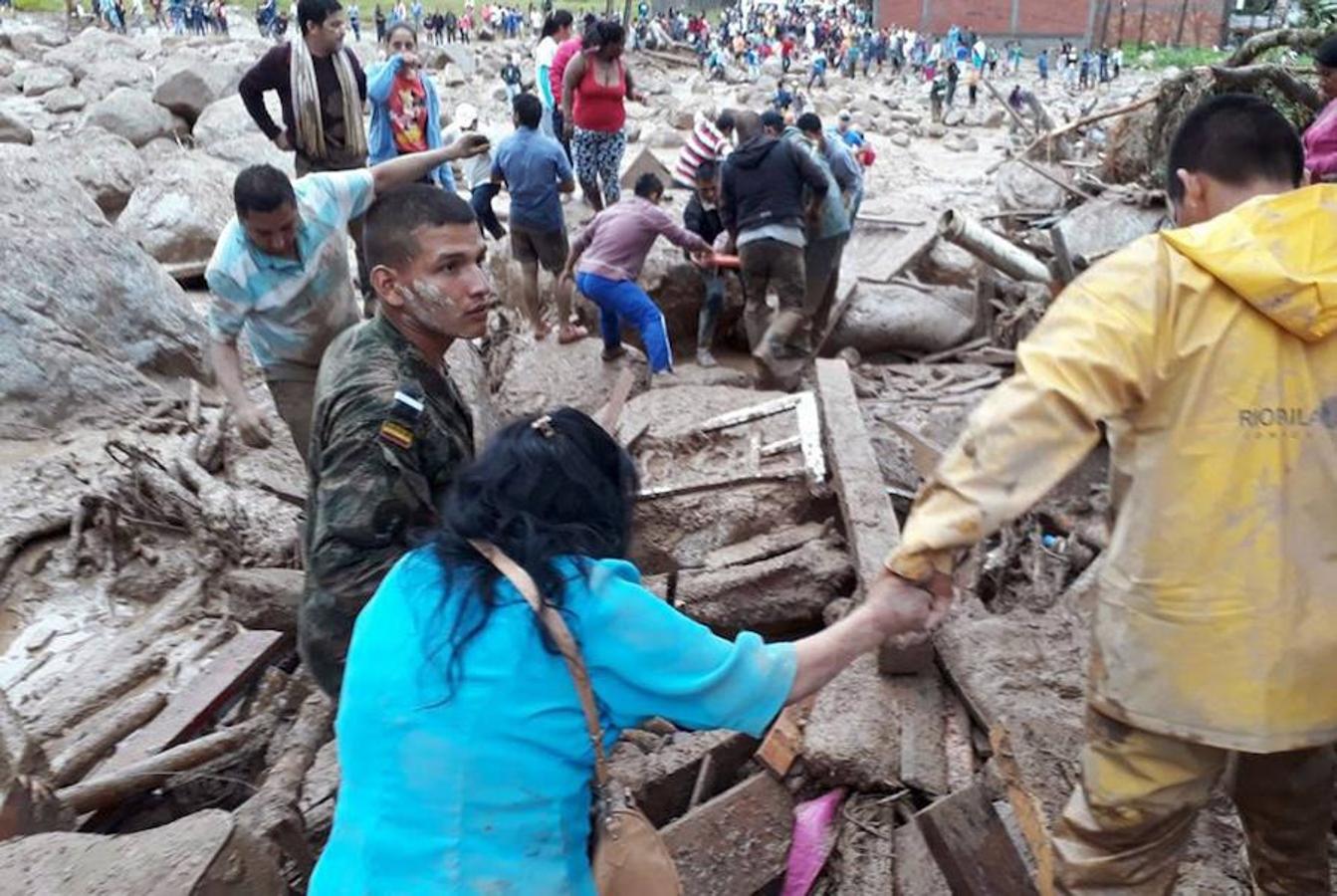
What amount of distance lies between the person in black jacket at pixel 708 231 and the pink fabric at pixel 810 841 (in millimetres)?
5468

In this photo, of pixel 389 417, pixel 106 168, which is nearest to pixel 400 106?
pixel 389 417

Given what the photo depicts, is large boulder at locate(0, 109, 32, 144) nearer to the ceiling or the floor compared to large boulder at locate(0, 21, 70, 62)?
nearer to the floor

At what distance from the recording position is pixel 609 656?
1840 millimetres

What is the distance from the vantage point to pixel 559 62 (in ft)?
34.1

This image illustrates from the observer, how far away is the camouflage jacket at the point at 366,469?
8.76ft

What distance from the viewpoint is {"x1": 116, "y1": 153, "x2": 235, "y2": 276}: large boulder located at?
1021 cm

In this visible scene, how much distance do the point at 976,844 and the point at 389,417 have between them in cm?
182

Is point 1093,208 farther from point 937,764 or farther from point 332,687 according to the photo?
point 332,687

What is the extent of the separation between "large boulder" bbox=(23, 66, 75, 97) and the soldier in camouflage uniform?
1003 inches

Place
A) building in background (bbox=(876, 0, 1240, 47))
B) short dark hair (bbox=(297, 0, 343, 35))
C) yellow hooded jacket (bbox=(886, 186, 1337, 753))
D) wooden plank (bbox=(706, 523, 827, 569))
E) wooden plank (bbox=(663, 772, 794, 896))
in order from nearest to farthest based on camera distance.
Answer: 1. yellow hooded jacket (bbox=(886, 186, 1337, 753))
2. wooden plank (bbox=(663, 772, 794, 896))
3. wooden plank (bbox=(706, 523, 827, 569))
4. short dark hair (bbox=(297, 0, 343, 35))
5. building in background (bbox=(876, 0, 1240, 47))

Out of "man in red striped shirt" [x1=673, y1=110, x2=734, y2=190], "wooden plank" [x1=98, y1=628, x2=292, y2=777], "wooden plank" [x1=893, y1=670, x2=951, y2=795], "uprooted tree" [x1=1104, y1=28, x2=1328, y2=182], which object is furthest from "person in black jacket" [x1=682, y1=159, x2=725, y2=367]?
"wooden plank" [x1=893, y1=670, x2=951, y2=795]

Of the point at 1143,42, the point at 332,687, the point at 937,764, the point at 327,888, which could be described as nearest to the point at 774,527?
the point at 937,764

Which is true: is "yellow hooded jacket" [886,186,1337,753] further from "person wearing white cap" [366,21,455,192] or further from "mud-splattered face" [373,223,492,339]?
"person wearing white cap" [366,21,455,192]

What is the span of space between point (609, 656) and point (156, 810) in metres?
2.57
